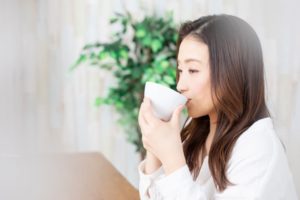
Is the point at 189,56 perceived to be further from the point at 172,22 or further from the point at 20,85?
the point at 172,22

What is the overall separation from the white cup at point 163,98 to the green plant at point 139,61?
1298mm

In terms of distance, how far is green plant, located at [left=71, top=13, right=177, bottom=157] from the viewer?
1.95 meters

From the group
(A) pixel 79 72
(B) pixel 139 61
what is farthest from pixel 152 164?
(A) pixel 79 72

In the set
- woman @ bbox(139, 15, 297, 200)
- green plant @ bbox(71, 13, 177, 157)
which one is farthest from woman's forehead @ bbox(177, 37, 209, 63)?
green plant @ bbox(71, 13, 177, 157)

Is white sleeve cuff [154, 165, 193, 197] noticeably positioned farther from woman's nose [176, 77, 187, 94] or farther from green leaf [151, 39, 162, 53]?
green leaf [151, 39, 162, 53]

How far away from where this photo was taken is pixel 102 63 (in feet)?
7.81

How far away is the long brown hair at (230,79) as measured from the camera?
638 millimetres

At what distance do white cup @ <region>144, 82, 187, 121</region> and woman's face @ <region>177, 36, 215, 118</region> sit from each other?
38 mm

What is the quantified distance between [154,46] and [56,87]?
1.67 meters

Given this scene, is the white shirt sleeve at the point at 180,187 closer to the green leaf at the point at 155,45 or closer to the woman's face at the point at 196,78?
the woman's face at the point at 196,78

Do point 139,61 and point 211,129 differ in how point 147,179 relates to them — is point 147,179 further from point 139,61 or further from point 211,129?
point 139,61

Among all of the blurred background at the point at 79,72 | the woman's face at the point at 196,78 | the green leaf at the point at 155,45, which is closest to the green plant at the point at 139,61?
the green leaf at the point at 155,45

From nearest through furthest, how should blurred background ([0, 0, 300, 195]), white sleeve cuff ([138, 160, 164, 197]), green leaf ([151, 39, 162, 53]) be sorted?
1. blurred background ([0, 0, 300, 195])
2. white sleeve cuff ([138, 160, 164, 197])
3. green leaf ([151, 39, 162, 53])

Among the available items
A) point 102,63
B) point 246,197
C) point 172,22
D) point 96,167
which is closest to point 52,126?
point 246,197
